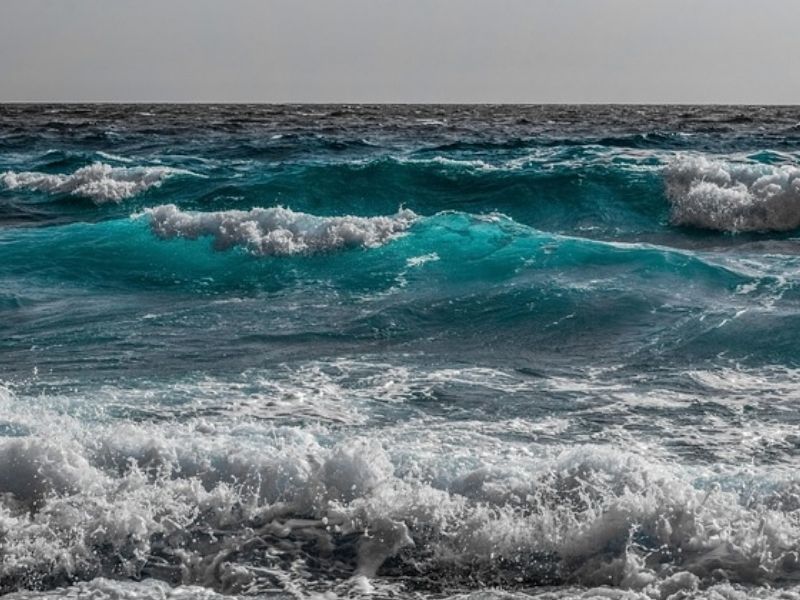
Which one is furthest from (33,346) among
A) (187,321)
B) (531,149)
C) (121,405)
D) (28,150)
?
(28,150)

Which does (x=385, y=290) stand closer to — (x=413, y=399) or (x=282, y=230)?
(x=282, y=230)

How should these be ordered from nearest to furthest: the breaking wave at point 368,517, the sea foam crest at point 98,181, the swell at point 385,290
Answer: the breaking wave at point 368,517, the swell at point 385,290, the sea foam crest at point 98,181

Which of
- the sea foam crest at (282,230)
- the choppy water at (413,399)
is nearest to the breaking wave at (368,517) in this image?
the choppy water at (413,399)

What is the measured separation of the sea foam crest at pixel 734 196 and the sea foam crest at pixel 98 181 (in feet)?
29.4

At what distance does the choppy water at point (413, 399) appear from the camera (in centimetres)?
432

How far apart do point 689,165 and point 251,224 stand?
24.5 feet

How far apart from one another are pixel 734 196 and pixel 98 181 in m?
→ 10.8

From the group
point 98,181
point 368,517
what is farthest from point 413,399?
point 98,181

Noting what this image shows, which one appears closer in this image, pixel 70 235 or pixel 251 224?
pixel 251 224

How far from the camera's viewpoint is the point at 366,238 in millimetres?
13039

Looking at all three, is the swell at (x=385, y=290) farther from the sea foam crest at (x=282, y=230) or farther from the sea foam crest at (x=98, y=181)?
the sea foam crest at (x=98, y=181)

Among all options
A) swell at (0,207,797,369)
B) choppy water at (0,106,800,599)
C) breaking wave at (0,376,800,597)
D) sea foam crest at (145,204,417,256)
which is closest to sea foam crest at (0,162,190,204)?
choppy water at (0,106,800,599)

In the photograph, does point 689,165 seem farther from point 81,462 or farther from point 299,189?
point 81,462

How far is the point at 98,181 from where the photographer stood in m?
18.8
